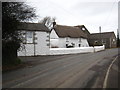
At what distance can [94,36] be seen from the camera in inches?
3061

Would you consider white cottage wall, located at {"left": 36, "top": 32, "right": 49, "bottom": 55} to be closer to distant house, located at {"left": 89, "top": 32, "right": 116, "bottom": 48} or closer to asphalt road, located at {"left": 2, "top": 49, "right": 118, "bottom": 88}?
asphalt road, located at {"left": 2, "top": 49, "right": 118, "bottom": 88}

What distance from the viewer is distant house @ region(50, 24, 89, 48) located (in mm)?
50219

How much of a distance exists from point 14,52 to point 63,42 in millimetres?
34242

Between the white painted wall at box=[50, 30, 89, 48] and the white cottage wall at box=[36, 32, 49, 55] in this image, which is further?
the white painted wall at box=[50, 30, 89, 48]

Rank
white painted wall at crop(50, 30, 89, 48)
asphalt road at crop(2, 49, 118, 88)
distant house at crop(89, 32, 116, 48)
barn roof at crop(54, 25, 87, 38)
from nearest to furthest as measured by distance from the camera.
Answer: asphalt road at crop(2, 49, 118, 88) → white painted wall at crop(50, 30, 89, 48) → barn roof at crop(54, 25, 87, 38) → distant house at crop(89, 32, 116, 48)

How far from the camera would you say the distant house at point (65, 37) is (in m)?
50.2

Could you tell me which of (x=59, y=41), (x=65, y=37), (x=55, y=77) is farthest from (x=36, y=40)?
(x=65, y=37)

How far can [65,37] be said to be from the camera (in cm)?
5081

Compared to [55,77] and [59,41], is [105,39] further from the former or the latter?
[55,77]

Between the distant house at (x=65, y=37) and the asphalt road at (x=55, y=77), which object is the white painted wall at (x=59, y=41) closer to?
the distant house at (x=65, y=37)

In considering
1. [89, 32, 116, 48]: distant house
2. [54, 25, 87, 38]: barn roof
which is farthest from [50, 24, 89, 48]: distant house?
[89, 32, 116, 48]: distant house

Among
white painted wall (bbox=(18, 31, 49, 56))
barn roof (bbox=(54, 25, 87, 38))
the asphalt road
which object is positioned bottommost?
the asphalt road

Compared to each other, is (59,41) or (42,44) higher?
(59,41)

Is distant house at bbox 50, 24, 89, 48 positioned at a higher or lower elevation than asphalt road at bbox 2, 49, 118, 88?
higher
